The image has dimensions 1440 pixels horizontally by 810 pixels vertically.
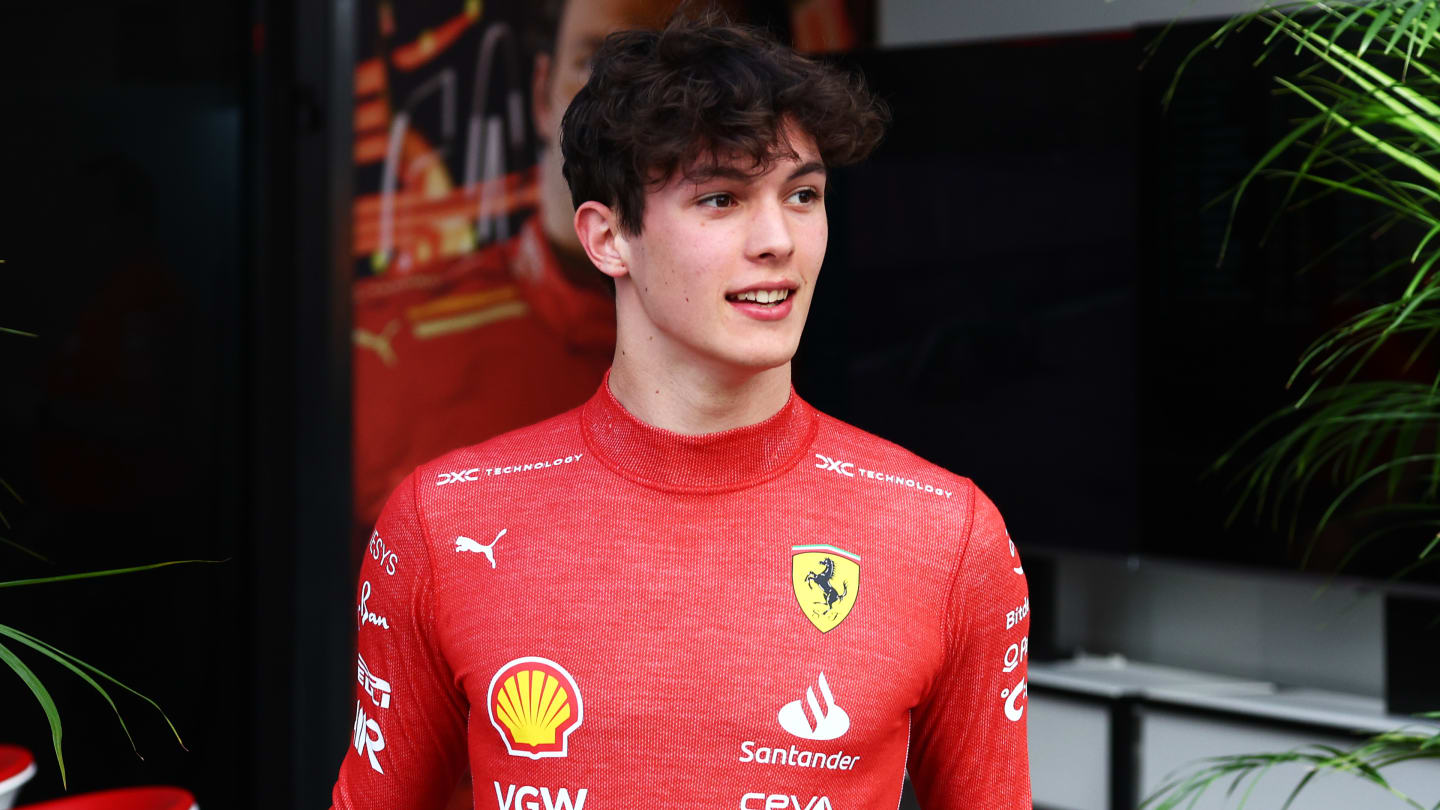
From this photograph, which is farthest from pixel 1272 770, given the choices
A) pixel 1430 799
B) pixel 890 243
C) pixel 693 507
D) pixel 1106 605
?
pixel 693 507

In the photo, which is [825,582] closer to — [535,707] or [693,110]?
[535,707]

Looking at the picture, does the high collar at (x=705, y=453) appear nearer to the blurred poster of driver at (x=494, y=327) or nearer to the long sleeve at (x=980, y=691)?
the long sleeve at (x=980, y=691)

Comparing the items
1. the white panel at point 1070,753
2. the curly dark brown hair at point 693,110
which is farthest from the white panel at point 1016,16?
the curly dark brown hair at point 693,110

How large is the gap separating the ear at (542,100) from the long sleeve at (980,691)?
2405 mm

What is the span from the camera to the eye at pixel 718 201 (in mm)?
1264

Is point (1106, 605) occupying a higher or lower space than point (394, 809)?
lower

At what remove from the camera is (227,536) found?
121 inches

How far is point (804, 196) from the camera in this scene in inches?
50.9

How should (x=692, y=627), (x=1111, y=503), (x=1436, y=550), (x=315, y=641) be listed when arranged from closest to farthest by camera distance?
(x=692, y=627) → (x=1436, y=550) → (x=315, y=641) → (x=1111, y=503)

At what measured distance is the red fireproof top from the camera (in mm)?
1235

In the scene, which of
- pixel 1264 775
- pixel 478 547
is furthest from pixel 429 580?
pixel 1264 775

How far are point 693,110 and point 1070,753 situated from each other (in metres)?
2.51

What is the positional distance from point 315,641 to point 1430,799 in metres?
2.17

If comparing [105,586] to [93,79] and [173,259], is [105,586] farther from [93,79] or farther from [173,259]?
[93,79]
